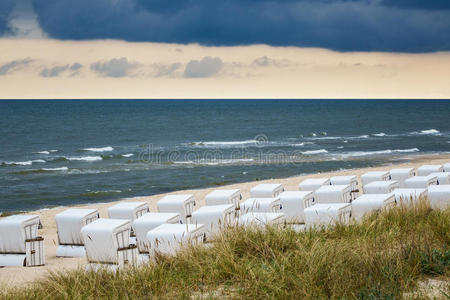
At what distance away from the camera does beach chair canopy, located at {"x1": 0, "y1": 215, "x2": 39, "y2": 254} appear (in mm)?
9261

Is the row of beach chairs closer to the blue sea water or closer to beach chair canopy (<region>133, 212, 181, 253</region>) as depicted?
beach chair canopy (<region>133, 212, 181, 253</region>)

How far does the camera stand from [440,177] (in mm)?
12961

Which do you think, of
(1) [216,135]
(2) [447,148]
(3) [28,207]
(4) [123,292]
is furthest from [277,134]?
(4) [123,292]

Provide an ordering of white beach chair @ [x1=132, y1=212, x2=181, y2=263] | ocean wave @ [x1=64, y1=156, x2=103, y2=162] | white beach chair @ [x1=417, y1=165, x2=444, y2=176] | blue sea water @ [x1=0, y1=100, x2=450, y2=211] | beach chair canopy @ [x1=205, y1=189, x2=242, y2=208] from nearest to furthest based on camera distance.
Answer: white beach chair @ [x1=132, y1=212, x2=181, y2=263] → beach chair canopy @ [x1=205, y1=189, x2=242, y2=208] → white beach chair @ [x1=417, y1=165, x2=444, y2=176] → blue sea water @ [x1=0, y1=100, x2=450, y2=211] → ocean wave @ [x1=64, y1=156, x2=103, y2=162]

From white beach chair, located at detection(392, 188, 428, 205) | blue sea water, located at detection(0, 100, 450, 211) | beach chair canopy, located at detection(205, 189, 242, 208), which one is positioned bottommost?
blue sea water, located at detection(0, 100, 450, 211)

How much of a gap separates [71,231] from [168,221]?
Answer: 2328 millimetres

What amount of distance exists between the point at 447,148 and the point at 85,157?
89.8ft

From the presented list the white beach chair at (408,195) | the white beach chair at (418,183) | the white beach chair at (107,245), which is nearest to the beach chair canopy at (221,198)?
the white beach chair at (408,195)

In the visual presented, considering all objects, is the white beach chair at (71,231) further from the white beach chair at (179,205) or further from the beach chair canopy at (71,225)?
the white beach chair at (179,205)

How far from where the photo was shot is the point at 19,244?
938cm

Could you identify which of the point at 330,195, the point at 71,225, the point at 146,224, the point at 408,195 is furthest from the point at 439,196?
the point at 71,225

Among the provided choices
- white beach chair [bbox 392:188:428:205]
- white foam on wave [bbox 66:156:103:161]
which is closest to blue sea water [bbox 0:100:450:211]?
white foam on wave [bbox 66:156:103:161]

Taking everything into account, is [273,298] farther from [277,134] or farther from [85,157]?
[277,134]

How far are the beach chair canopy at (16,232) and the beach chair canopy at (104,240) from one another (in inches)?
73.1
